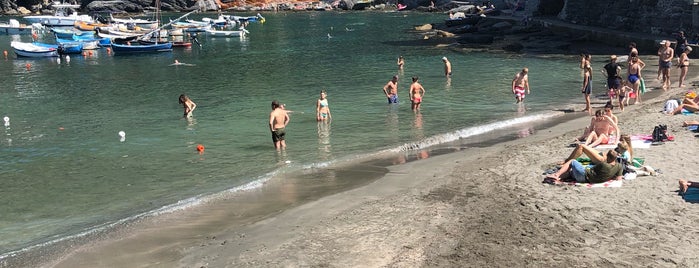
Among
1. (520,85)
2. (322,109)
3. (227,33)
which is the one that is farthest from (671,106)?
(227,33)

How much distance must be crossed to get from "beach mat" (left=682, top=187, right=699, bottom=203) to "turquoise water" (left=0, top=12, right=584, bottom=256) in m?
7.50

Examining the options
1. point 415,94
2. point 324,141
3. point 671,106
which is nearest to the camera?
point 671,106

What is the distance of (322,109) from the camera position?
20.8 m

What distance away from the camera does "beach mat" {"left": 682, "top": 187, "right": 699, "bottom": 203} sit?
1025cm

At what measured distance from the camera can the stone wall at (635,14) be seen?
34.7 m

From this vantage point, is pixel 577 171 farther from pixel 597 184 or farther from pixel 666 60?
pixel 666 60

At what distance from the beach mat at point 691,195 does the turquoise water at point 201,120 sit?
24.6ft

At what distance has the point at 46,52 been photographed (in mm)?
49219

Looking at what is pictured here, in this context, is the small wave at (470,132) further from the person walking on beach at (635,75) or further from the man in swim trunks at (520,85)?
the person walking on beach at (635,75)

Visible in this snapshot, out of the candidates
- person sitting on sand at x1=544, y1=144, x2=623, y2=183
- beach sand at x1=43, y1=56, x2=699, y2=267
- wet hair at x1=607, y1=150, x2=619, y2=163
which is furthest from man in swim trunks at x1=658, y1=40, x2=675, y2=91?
wet hair at x1=607, y1=150, x2=619, y2=163

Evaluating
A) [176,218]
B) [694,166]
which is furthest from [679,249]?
[176,218]

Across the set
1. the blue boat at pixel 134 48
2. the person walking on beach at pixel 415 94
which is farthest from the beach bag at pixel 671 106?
the blue boat at pixel 134 48

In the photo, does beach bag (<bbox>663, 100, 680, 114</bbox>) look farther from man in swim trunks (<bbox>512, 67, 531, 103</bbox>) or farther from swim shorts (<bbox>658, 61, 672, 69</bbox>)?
swim shorts (<bbox>658, 61, 672, 69</bbox>)

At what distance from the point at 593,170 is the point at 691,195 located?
64.7 inches
